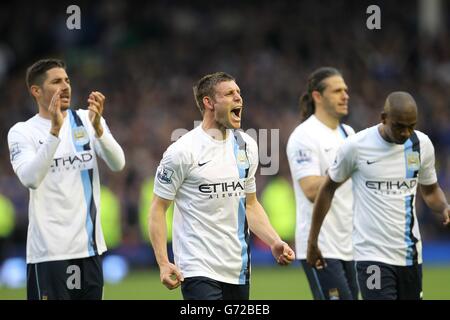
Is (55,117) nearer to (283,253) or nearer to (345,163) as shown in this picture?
(283,253)

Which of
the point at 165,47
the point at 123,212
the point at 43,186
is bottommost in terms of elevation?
the point at 123,212

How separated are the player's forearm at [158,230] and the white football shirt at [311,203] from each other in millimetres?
2012

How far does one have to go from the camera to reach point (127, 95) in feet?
72.6

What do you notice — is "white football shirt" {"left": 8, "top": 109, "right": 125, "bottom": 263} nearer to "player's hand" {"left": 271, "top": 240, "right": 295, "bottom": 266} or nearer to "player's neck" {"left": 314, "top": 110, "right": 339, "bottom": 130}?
"player's hand" {"left": 271, "top": 240, "right": 295, "bottom": 266}

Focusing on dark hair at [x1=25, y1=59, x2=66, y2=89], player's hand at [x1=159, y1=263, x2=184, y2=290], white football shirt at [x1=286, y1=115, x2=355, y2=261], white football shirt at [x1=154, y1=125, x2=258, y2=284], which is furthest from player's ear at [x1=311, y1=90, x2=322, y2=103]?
player's hand at [x1=159, y1=263, x2=184, y2=290]

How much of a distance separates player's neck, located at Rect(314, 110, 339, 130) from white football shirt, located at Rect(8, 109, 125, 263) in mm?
1983

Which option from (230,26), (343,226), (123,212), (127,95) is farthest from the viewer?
(230,26)

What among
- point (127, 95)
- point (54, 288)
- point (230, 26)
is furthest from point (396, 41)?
point (54, 288)

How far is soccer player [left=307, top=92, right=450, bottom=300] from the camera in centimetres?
797

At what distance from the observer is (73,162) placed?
8.35m

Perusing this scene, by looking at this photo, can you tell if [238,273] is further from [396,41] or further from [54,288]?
[396,41]

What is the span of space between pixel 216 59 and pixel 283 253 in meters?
16.6
